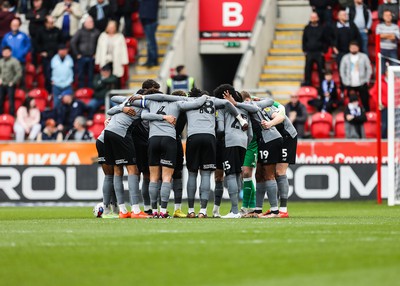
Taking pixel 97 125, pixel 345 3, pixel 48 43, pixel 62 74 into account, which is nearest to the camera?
pixel 97 125

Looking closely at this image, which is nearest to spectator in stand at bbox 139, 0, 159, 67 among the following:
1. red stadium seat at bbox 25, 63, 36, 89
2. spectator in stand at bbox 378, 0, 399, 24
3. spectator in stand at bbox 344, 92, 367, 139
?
red stadium seat at bbox 25, 63, 36, 89

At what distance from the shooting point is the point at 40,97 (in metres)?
32.1

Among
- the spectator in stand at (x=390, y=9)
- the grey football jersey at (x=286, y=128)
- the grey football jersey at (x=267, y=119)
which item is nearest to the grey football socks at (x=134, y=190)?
the grey football jersey at (x=267, y=119)

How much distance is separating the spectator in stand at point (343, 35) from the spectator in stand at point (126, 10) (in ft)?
19.4

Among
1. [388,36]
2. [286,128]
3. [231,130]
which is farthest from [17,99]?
[231,130]

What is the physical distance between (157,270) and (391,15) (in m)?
19.4

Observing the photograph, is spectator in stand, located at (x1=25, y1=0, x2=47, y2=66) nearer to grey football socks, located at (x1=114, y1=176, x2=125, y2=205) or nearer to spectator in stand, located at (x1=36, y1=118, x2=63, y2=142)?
spectator in stand, located at (x1=36, y1=118, x2=63, y2=142)

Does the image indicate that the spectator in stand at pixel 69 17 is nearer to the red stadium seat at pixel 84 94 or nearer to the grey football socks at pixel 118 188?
the red stadium seat at pixel 84 94

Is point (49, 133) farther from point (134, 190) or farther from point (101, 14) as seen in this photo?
point (134, 190)

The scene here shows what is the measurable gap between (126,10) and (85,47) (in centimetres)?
152

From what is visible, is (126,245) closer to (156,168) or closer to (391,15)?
(156,168)

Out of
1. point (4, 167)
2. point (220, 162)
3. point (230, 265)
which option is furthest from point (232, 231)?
point (4, 167)

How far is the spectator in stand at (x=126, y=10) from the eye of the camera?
32156 mm

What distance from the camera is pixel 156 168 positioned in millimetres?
18844
